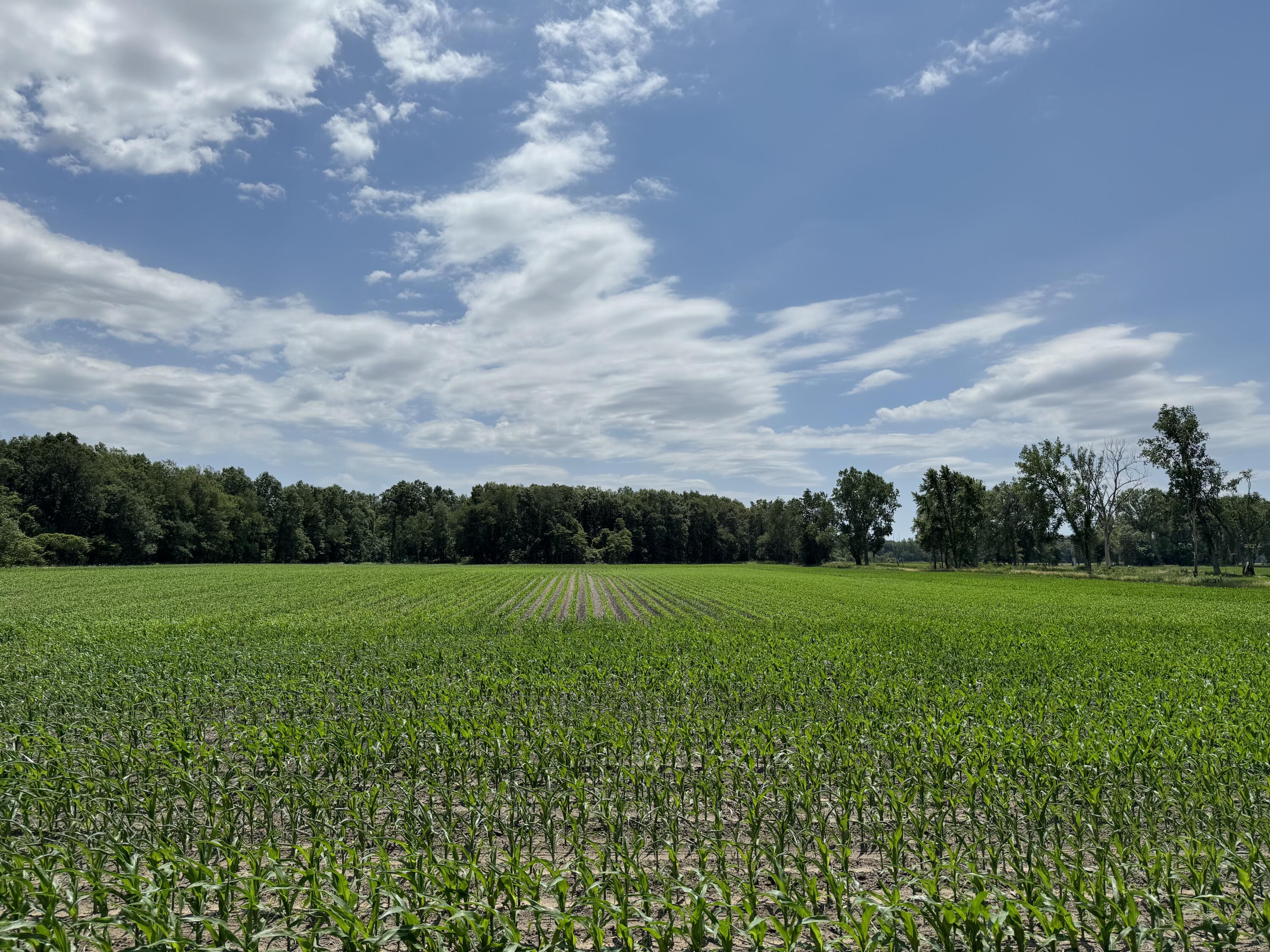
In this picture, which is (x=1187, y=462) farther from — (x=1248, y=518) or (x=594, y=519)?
(x=594, y=519)

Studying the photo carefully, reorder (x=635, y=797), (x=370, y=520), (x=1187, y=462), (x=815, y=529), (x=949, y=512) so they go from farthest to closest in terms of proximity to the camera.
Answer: (x=370, y=520) → (x=815, y=529) → (x=949, y=512) → (x=1187, y=462) → (x=635, y=797)

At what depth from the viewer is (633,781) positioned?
7.22 meters

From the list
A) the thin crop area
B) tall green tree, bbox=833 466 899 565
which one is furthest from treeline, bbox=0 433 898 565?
the thin crop area

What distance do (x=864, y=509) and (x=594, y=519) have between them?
5433 cm

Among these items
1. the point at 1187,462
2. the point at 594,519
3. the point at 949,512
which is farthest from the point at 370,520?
the point at 1187,462

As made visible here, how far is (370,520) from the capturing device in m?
129

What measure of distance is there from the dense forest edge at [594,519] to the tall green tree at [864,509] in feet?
0.87

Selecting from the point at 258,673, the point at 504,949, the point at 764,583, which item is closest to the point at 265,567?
the point at 764,583

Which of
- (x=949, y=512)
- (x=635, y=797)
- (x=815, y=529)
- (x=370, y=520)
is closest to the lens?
(x=635, y=797)

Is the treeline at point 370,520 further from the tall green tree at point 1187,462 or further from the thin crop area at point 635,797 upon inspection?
the thin crop area at point 635,797

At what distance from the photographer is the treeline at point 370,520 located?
8725cm

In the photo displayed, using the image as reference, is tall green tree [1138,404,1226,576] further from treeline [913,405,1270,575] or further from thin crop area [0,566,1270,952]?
thin crop area [0,566,1270,952]

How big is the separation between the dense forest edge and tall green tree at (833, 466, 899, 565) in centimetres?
27

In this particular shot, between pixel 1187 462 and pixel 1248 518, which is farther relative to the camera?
pixel 1248 518
